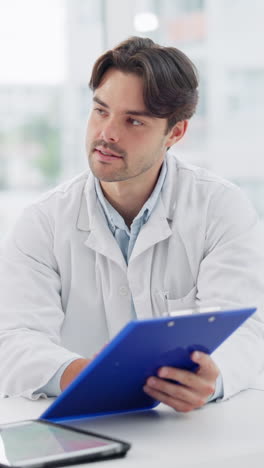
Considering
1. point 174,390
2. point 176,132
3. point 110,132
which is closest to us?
point 174,390

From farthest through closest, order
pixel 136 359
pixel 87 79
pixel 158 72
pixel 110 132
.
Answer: pixel 87 79 → pixel 158 72 → pixel 110 132 → pixel 136 359

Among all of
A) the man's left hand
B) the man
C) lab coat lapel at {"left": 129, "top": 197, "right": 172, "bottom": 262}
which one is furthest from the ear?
the man's left hand

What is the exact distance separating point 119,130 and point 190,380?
75cm

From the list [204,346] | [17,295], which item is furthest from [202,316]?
[17,295]

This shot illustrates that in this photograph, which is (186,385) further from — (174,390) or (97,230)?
(97,230)

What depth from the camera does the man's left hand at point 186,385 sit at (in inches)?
54.2

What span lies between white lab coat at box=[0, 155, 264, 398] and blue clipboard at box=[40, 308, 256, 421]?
0.39 metres

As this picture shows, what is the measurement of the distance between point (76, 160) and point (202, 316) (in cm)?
255

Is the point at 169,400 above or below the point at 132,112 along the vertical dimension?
below

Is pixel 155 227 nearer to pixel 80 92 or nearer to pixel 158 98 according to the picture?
pixel 158 98

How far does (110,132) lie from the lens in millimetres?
1920

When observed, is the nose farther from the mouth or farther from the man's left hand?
the man's left hand

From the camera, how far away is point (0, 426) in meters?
1.28

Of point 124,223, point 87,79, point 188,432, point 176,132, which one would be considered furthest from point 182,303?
point 87,79
